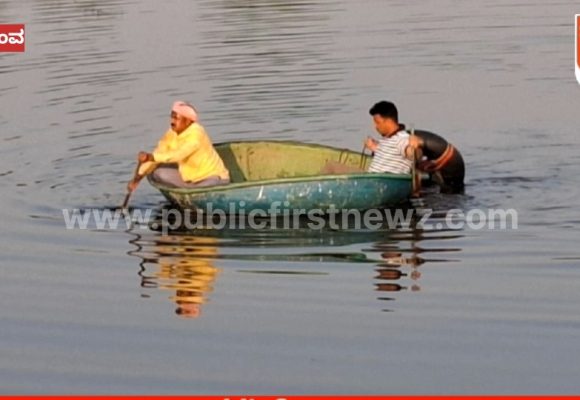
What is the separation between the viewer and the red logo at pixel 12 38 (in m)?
29.0

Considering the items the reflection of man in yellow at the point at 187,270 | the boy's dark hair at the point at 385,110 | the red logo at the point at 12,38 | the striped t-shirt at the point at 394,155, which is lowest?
the reflection of man in yellow at the point at 187,270

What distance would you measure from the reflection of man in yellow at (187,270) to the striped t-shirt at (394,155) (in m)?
2.21

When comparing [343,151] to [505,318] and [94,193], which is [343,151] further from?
[505,318]

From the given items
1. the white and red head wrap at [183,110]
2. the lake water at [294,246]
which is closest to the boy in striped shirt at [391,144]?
the lake water at [294,246]

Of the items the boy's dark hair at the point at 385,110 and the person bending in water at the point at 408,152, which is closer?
the boy's dark hair at the point at 385,110

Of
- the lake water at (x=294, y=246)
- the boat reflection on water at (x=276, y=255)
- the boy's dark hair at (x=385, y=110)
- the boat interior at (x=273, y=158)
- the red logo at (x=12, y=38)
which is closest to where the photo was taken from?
the lake water at (x=294, y=246)

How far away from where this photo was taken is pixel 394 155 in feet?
49.8

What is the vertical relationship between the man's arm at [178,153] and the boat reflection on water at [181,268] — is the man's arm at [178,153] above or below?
above

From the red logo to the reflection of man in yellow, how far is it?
15.4m

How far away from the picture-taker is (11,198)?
52.9 feet

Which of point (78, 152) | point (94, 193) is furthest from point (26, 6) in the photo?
point (94, 193)

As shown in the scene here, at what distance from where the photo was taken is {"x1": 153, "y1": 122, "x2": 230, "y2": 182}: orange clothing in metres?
15.2

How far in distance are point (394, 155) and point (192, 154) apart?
83.9 inches

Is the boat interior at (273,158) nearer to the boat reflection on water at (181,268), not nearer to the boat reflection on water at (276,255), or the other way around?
the boat reflection on water at (276,255)
